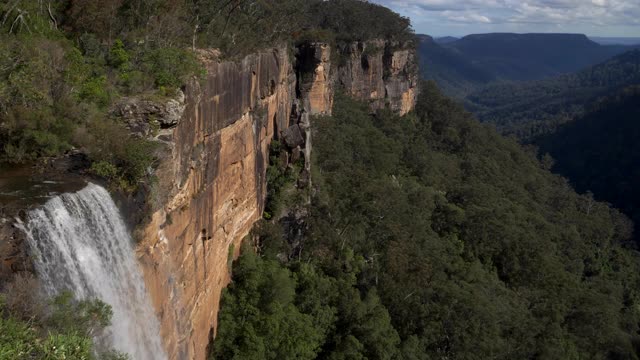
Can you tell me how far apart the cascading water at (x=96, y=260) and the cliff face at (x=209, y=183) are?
0.99 metres

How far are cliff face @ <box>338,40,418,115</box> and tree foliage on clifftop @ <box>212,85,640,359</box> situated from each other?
8.45 ft

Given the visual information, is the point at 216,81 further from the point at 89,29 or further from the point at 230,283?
the point at 230,283

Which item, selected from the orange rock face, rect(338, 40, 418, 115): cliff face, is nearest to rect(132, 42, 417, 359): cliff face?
the orange rock face

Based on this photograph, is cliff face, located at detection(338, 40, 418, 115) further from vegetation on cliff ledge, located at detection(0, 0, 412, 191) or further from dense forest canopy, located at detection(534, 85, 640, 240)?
dense forest canopy, located at detection(534, 85, 640, 240)

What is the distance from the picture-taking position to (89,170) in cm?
1116

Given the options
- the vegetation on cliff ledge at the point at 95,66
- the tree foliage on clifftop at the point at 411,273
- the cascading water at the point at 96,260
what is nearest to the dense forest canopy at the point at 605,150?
the tree foliage on clifftop at the point at 411,273

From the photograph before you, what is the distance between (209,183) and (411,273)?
50.9ft

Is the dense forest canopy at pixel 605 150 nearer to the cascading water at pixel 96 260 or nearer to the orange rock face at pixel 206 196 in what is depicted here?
the orange rock face at pixel 206 196

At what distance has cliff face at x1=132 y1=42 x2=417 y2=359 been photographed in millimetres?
13289

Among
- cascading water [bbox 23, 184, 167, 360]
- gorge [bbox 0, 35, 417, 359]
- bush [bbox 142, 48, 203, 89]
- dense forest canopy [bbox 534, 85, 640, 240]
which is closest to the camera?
cascading water [bbox 23, 184, 167, 360]

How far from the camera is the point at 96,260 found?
32.1 ft

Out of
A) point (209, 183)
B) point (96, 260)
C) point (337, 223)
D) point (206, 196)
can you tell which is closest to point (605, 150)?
point (337, 223)

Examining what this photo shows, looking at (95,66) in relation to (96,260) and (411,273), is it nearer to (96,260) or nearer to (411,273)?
(96,260)

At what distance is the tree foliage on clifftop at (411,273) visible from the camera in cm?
2256
